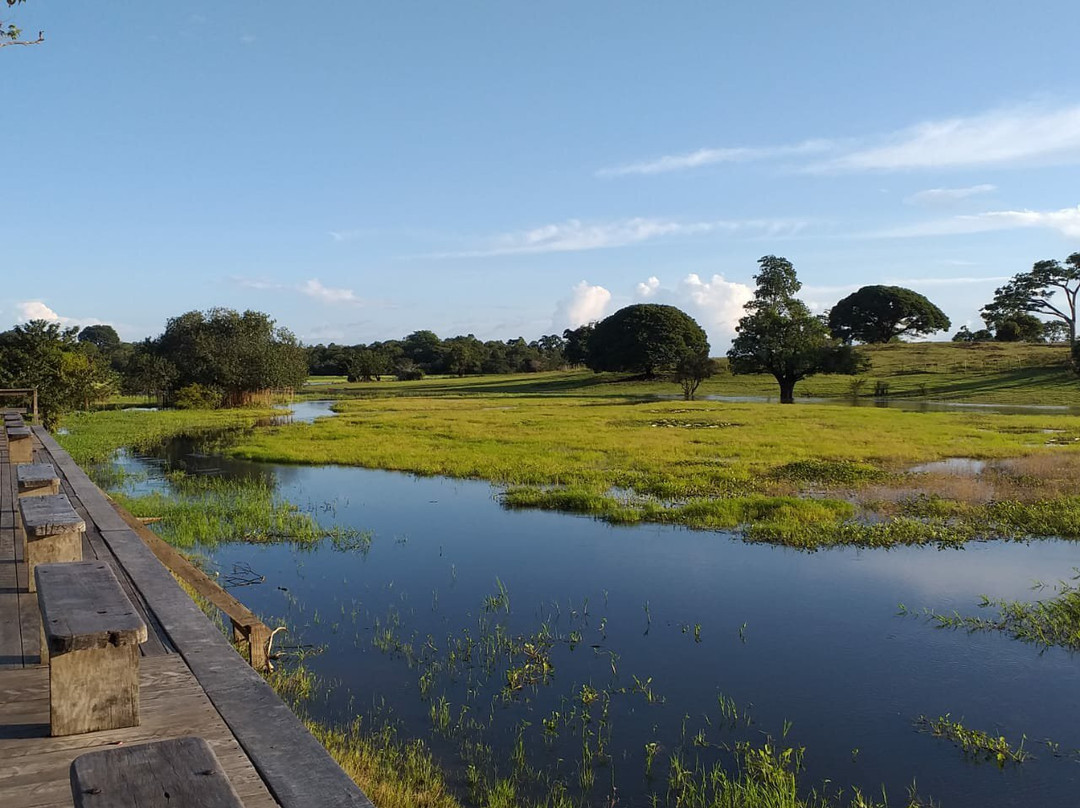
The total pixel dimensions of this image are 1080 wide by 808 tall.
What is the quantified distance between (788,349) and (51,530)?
64.3 m

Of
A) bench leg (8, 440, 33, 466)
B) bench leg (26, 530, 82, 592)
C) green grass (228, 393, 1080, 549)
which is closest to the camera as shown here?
bench leg (26, 530, 82, 592)

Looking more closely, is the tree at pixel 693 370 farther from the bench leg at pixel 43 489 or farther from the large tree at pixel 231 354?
the bench leg at pixel 43 489

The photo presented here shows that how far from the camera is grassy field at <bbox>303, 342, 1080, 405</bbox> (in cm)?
6744

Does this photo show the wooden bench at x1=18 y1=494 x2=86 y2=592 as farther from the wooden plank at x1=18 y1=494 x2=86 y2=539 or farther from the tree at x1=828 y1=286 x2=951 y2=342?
the tree at x1=828 y1=286 x2=951 y2=342

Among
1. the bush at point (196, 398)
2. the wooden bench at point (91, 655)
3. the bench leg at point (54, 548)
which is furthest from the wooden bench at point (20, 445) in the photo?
the bush at point (196, 398)

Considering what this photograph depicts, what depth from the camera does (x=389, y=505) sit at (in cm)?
2156

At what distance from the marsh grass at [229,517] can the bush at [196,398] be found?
131ft

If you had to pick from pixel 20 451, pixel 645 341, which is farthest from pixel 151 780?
pixel 645 341

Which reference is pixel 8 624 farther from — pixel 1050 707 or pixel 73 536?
pixel 1050 707

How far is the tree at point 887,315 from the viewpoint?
4513 inches

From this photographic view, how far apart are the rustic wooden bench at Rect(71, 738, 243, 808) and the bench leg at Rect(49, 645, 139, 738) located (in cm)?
166

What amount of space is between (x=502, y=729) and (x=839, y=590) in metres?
7.15

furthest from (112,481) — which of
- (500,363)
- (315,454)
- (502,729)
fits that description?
(500,363)

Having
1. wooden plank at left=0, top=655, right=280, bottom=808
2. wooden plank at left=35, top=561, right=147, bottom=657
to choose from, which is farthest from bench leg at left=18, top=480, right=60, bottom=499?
wooden plank at left=35, top=561, right=147, bottom=657
